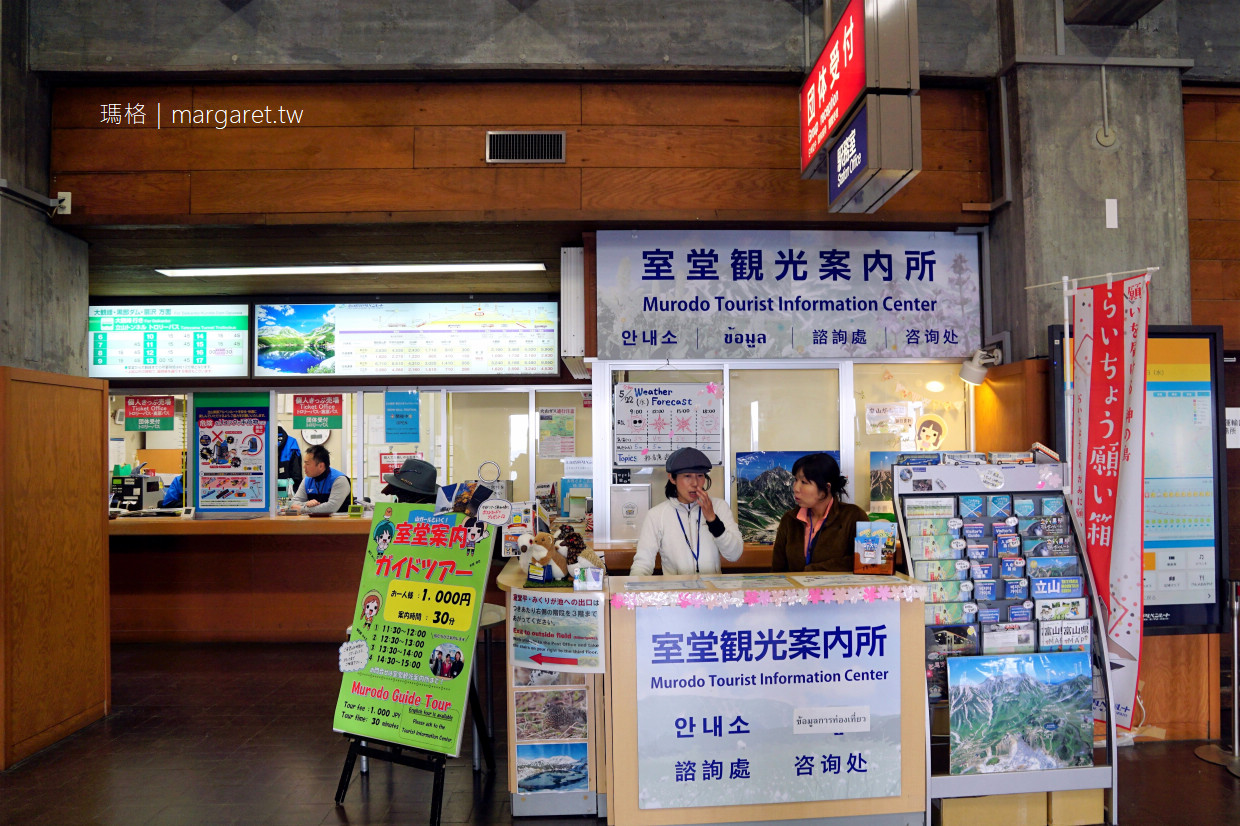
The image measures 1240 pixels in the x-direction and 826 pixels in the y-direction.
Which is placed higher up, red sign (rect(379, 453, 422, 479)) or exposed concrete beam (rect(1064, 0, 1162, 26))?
exposed concrete beam (rect(1064, 0, 1162, 26))

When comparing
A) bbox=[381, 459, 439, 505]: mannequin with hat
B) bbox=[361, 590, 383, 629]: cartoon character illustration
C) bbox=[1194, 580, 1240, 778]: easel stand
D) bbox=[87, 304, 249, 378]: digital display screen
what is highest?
bbox=[87, 304, 249, 378]: digital display screen

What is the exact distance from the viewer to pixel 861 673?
324 centimetres

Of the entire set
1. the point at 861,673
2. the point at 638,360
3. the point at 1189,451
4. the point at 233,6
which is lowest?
the point at 861,673

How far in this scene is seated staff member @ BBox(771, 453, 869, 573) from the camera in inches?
149

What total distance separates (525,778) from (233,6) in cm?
483

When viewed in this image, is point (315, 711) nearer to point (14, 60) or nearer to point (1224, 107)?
point (14, 60)

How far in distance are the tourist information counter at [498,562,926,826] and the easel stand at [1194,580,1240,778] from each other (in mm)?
2031

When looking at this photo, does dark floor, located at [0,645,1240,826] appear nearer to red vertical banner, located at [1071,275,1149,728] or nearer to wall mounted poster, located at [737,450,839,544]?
red vertical banner, located at [1071,275,1149,728]

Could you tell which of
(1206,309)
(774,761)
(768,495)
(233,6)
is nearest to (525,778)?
(774,761)

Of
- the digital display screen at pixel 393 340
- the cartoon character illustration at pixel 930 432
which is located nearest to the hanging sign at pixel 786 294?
the cartoon character illustration at pixel 930 432

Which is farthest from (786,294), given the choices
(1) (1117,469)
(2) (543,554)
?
(2) (543,554)

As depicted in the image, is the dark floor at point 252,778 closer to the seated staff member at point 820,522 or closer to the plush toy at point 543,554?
the plush toy at point 543,554

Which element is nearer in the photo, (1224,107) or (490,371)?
(1224,107)

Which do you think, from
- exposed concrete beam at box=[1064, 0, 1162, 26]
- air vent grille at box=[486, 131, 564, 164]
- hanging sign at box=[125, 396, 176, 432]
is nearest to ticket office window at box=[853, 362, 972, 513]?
exposed concrete beam at box=[1064, 0, 1162, 26]
